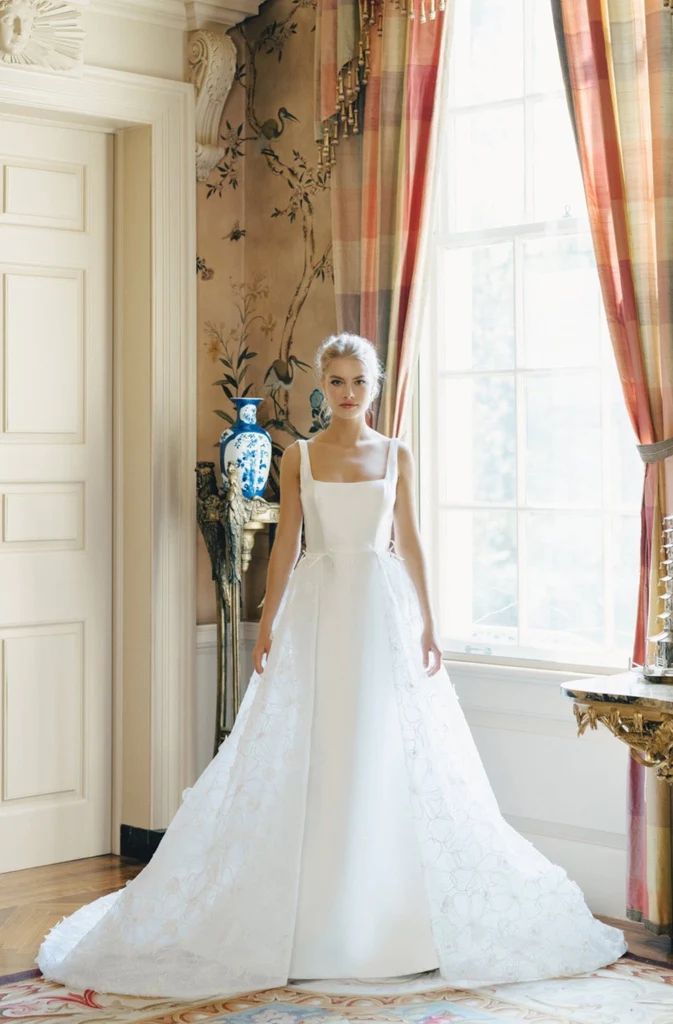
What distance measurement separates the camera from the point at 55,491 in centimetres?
473

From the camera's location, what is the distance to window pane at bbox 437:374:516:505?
14.5 feet

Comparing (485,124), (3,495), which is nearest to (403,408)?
(485,124)

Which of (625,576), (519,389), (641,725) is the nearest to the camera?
(641,725)

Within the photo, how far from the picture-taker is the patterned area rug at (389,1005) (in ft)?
10.3

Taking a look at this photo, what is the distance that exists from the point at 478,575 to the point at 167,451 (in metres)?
1.19

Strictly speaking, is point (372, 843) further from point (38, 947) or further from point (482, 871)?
point (38, 947)

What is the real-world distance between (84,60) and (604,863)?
3.08 m

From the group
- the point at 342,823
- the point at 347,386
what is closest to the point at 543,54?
the point at 347,386

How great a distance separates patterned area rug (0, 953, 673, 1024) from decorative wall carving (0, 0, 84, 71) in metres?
2.84

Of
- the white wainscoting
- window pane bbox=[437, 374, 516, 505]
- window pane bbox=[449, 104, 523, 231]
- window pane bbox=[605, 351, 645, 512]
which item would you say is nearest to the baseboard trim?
the white wainscoting

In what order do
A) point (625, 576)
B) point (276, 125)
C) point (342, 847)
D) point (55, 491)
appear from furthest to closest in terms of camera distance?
point (276, 125), point (55, 491), point (625, 576), point (342, 847)

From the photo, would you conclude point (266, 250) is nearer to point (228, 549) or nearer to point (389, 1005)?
point (228, 549)

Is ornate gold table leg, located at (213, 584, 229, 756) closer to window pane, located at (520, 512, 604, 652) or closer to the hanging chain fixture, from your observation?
window pane, located at (520, 512, 604, 652)

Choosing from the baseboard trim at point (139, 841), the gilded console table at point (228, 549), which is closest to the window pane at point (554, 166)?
the gilded console table at point (228, 549)
